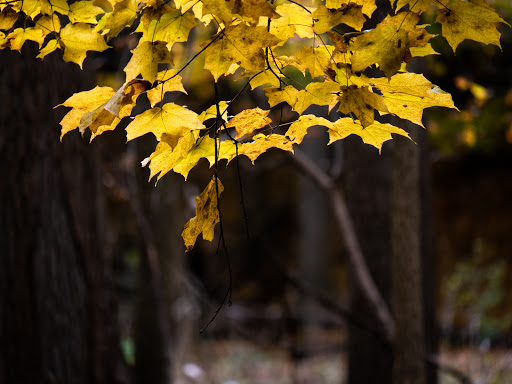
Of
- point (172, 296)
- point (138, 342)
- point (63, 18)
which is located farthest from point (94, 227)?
point (172, 296)

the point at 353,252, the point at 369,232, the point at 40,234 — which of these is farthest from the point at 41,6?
the point at 369,232

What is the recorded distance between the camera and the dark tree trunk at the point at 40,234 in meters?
2.11

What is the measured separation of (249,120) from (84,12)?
468 mm

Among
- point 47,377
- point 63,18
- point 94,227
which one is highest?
point 63,18

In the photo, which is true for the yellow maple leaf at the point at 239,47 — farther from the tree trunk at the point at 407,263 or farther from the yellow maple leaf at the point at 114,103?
the tree trunk at the point at 407,263

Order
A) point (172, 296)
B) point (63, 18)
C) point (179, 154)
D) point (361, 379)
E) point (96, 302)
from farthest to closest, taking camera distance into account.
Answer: point (172, 296)
point (361, 379)
point (96, 302)
point (63, 18)
point (179, 154)

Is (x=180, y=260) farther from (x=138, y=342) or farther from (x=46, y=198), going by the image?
(x=46, y=198)

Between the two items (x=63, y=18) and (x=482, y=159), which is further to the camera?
(x=482, y=159)

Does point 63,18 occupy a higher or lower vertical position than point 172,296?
higher

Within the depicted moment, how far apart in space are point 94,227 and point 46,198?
28 cm

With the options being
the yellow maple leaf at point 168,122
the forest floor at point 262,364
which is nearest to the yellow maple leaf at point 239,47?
the yellow maple leaf at point 168,122

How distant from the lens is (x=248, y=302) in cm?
1113

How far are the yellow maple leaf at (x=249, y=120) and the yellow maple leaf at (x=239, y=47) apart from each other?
0.13 m

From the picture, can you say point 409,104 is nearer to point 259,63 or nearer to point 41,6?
point 259,63
